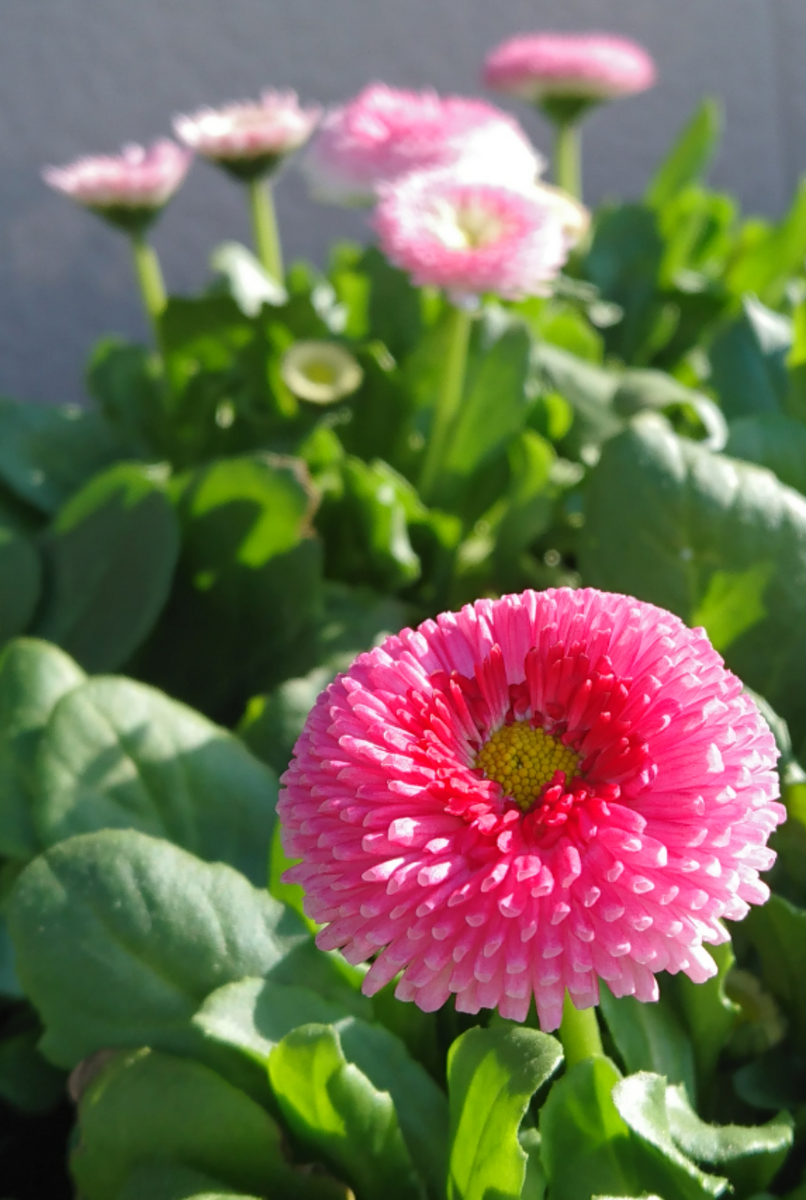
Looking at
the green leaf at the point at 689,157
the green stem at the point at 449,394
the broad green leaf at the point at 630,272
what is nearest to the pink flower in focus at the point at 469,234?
the green stem at the point at 449,394

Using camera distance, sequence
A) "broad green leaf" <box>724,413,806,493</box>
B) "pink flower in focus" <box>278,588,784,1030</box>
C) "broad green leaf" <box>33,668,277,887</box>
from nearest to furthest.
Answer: "pink flower in focus" <box>278,588,784,1030</box>, "broad green leaf" <box>33,668,277,887</box>, "broad green leaf" <box>724,413,806,493</box>

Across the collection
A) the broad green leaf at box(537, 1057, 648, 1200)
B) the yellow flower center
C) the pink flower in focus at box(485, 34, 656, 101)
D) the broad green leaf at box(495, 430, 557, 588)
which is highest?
the yellow flower center

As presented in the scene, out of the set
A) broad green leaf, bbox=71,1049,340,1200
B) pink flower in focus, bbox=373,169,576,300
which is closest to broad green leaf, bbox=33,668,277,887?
broad green leaf, bbox=71,1049,340,1200

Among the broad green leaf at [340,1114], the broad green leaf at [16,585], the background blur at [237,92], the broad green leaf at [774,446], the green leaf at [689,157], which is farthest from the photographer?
the background blur at [237,92]

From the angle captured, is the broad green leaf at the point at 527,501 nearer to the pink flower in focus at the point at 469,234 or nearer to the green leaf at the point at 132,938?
the pink flower in focus at the point at 469,234

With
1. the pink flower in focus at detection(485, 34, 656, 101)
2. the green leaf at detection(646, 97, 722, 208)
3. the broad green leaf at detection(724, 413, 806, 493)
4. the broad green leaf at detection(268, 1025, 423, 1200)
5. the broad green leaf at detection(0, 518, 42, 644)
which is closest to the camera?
the broad green leaf at detection(268, 1025, 423, 1200)

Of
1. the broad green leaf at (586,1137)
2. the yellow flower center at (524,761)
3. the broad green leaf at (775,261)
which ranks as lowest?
the broad green leaf at (775,261)

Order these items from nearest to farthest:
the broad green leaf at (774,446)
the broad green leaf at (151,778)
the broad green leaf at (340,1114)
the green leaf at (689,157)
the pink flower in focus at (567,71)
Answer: the broad green leaf at (340,1114)
the broad green leaf at (151,778)
the broad green leaf at (774,446)
the pink flower in focus at (567,71)
the green leaf at (689,157)

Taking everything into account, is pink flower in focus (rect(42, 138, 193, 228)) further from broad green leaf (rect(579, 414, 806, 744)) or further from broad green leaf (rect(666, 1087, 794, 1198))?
broad green leaf (rect(666, 1087, 794, 1198))
